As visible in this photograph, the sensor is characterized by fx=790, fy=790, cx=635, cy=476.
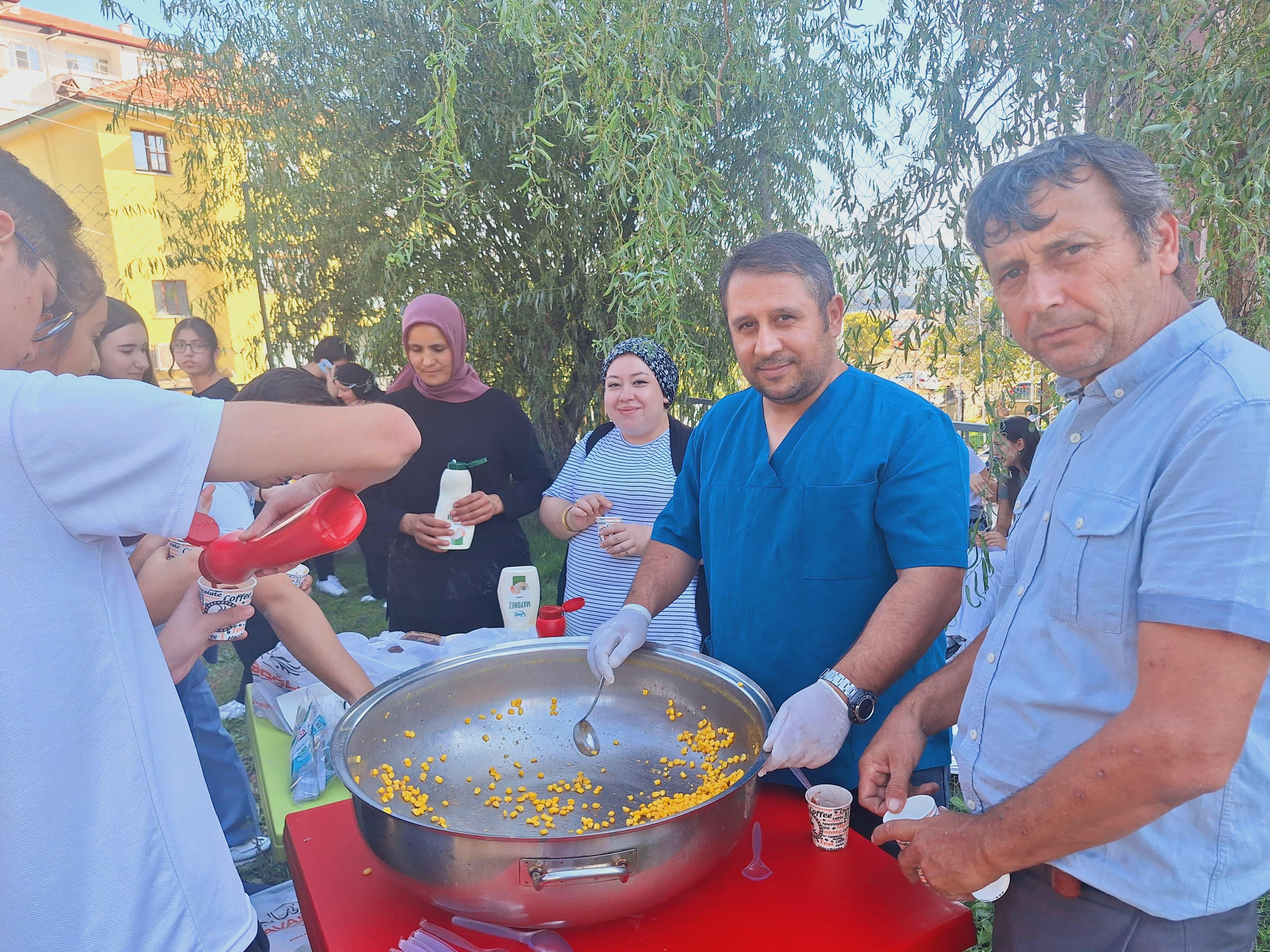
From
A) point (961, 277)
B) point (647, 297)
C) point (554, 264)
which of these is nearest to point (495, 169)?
point (554, 264)

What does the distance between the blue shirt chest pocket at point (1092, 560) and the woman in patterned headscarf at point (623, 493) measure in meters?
1.85

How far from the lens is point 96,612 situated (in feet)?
3.18

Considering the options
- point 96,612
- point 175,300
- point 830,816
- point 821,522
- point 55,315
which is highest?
point 175,300

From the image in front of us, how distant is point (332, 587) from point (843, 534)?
5800mm

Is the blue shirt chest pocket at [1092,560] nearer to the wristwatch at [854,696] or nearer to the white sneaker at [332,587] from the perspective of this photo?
the wristwatch at [854,696]

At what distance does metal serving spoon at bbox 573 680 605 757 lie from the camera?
153cm

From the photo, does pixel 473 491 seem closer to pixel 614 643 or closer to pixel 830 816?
pixel 614 643

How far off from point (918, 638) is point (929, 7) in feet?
6.54

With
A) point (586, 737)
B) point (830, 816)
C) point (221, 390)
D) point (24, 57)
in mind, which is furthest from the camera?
point (24, 57)

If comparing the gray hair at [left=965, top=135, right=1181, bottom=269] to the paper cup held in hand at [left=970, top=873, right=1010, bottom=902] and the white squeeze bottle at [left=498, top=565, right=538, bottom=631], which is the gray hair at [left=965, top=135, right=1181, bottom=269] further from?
the white squeeze bottle at [left=498, top=565, right=538, bottom=631]

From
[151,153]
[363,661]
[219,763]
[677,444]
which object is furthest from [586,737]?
[151,153]

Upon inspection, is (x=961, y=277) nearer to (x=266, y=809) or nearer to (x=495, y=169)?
(x=266, y=809)

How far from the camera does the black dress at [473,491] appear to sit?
3.24m

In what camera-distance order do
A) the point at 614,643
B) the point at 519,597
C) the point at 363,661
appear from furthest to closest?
1. the point at 519,597
2. the point at 363,661
3. the point at 614,643
